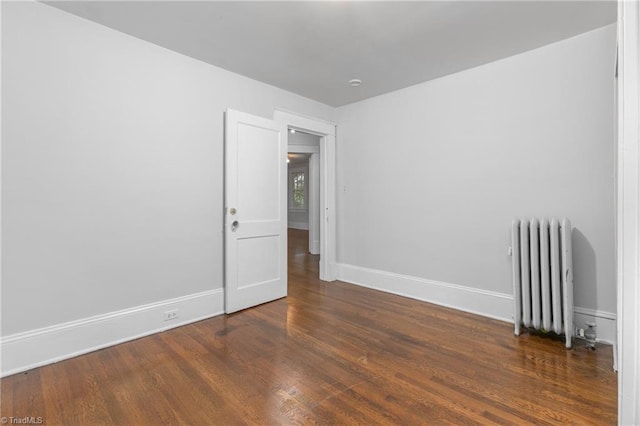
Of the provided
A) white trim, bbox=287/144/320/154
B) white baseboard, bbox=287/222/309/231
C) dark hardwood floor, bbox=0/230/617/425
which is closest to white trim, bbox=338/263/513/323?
dark hardwood floor, bbox=0/230/617/425

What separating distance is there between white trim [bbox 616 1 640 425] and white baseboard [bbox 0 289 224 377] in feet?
10.1

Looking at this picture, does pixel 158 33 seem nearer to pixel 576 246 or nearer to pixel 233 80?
pixel 233 80

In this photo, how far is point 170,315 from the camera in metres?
2.81

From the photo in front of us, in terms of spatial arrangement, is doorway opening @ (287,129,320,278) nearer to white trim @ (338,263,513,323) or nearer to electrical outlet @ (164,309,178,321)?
white trim @ (338,263,513,323)

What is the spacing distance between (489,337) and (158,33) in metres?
3.93

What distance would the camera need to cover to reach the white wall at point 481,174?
251 centimetres

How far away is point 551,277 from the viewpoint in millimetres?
2488

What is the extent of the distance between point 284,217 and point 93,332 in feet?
7.12

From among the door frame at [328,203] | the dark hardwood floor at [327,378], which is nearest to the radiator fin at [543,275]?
the dark hardwood floor at [327,378]

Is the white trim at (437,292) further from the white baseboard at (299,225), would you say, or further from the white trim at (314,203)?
the white baseboard at (299,225)

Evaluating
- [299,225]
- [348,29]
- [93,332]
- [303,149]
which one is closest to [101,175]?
[93,332]

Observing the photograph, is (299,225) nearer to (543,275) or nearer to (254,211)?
(254,211)

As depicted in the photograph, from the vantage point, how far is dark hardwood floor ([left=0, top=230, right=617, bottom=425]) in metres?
1.65

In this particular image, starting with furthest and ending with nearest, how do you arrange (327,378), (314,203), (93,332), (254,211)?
(314,203), (254,211), (93,332), (327,378)
